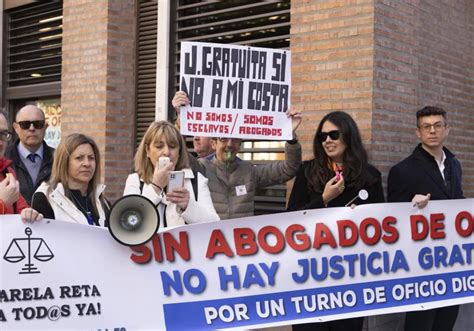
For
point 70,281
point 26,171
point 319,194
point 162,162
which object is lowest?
point 70,281

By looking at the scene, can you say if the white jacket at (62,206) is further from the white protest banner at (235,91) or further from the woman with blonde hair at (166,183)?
the white protest banner at (235,91)

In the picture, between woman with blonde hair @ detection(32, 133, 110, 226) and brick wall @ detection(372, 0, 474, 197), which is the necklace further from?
brick wall @ detection(372, 0, 474, 197)

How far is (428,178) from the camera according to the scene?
466 cm

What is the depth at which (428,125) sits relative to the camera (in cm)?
470

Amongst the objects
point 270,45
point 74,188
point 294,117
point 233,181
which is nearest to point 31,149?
point 74,188

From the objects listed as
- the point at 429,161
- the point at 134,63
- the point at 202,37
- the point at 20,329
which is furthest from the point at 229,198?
the point at 134,63

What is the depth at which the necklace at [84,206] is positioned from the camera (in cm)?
387

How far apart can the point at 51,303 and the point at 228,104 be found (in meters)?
1.96

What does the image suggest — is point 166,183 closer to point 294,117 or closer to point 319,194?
point 319,194

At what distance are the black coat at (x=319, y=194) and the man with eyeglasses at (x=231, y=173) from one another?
0.41 metres

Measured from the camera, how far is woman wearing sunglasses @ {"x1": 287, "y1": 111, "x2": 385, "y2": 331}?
433 cm

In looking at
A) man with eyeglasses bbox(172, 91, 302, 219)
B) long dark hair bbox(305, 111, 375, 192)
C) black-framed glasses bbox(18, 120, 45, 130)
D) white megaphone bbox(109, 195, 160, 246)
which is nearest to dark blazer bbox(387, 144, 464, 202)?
long dark hair bbox(305, 111, 375, 192)

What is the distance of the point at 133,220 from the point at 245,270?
0.83m

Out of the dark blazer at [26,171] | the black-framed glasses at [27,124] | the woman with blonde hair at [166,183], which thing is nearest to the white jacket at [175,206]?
the woman with blonde hair at [166,183]
